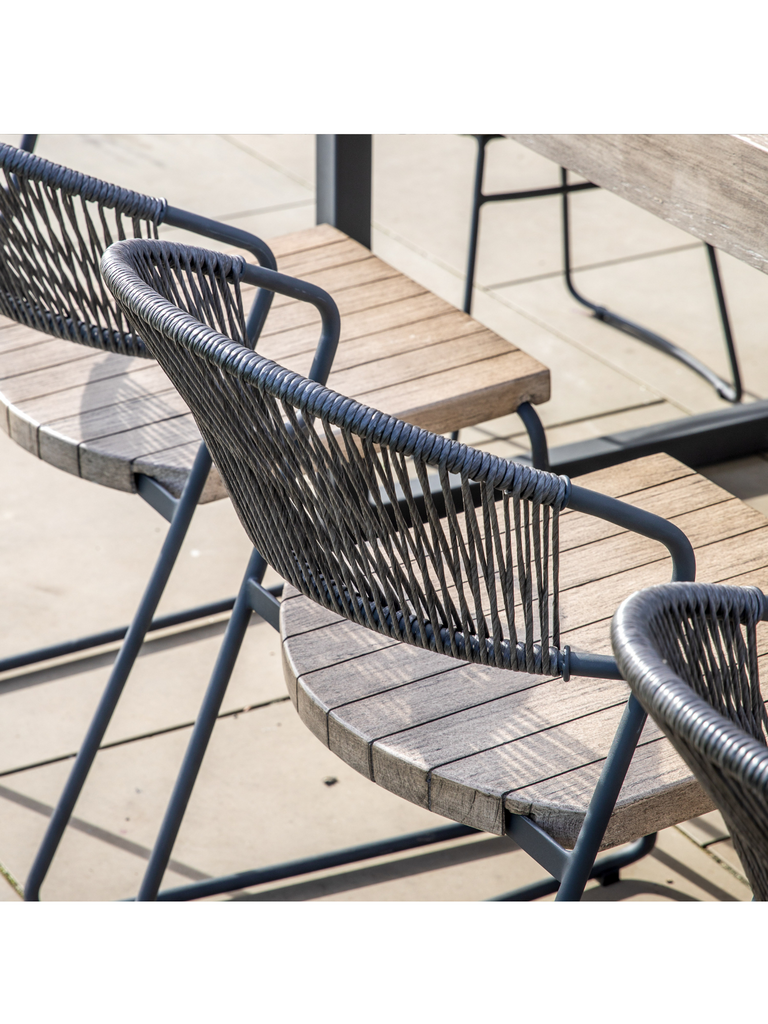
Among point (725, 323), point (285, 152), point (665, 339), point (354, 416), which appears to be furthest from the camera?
point (285, 152)

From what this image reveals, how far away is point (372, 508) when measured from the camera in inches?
41.3

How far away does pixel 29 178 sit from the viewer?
4.55ft

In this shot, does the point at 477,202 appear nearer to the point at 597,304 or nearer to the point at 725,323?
the point at 725,323

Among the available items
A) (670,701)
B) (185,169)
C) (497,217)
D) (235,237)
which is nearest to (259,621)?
(235,237)

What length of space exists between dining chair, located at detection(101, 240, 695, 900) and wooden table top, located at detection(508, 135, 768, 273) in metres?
0.54

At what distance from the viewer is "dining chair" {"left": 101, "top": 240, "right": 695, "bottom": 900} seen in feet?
3.09

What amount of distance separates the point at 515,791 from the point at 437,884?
2.85ft

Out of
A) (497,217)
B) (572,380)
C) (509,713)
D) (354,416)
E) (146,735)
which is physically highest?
(354,416)

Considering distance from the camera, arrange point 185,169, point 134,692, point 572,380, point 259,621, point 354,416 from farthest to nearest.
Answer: point 185,169
point 572,380
point 259,621
point 134,692
point 354,416

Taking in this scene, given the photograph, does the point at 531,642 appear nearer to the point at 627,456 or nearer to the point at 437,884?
the point at 437,884

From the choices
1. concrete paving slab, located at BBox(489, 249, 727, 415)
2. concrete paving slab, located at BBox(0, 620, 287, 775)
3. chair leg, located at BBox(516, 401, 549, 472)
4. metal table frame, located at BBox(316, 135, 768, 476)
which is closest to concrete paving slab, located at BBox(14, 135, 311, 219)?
concrete paving slab, located at BBox(489, 249, 727, 415)

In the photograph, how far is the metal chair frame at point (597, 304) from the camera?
9.47ft

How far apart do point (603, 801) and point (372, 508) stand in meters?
0.33
